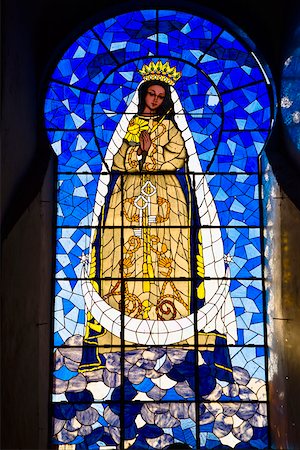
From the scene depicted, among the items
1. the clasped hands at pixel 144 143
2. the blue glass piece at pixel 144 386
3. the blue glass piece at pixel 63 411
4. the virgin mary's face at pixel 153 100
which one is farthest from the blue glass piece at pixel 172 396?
the virgin mary's face at pixel 153 100

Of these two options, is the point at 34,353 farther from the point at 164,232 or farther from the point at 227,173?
the point at 227,173

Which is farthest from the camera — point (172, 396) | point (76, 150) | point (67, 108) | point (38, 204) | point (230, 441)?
point (67, 108)

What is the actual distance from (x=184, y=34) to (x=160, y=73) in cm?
47

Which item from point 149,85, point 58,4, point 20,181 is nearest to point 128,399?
point 20,181

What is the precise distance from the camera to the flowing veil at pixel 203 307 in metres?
7.61

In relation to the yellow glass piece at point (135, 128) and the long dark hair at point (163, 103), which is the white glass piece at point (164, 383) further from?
the long dark hair at point (163, 103)

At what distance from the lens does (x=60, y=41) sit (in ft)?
26.8

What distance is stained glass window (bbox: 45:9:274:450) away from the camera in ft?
24.5

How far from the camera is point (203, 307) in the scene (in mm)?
7656

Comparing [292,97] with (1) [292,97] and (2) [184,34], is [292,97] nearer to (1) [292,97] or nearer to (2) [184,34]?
(1) [292,97]

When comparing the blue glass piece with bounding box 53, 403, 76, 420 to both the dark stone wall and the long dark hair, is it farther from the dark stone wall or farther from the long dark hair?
the long dark hair

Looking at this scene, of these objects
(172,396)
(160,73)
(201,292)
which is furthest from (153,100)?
(172,396)

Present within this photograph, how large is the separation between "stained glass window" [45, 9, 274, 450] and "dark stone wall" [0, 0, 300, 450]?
172 millimetres

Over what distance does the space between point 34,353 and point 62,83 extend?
8.70ft
